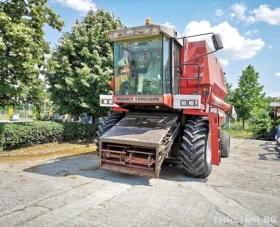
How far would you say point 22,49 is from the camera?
25.6 feet

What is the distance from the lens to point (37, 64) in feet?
28.9

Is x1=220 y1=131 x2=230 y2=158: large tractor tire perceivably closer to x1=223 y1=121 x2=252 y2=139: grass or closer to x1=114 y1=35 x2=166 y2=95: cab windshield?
x1=114 y1=35 x2=166 y2=95: cab windshield

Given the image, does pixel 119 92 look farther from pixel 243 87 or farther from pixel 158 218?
pixel 243 87

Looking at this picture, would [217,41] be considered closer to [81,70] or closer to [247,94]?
[81,70]

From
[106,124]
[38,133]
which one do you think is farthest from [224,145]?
[38,133]

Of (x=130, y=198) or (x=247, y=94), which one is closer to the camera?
(x=130, y=198)

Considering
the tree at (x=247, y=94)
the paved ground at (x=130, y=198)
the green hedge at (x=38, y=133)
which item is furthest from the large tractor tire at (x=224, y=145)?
the tree at (x=247, y=94)

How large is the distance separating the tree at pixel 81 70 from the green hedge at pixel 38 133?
107 cm

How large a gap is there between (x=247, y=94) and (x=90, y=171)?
73.1 ft

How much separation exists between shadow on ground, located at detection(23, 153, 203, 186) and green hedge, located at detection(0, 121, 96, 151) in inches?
78.4

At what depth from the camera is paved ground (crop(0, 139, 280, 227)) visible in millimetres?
3453

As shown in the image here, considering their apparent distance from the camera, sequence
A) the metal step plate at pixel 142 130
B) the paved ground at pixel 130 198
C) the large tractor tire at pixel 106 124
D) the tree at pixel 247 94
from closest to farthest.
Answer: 1. the paved ground at pixel 130 198
2. the metal step plate at pixel 142 130
3. the large tractor tire at pixel 106 124
4. the tree at pixel 247 94

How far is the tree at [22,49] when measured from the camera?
25.2ft

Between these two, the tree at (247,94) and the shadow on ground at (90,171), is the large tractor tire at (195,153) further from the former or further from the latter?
the tree at (247,94)
